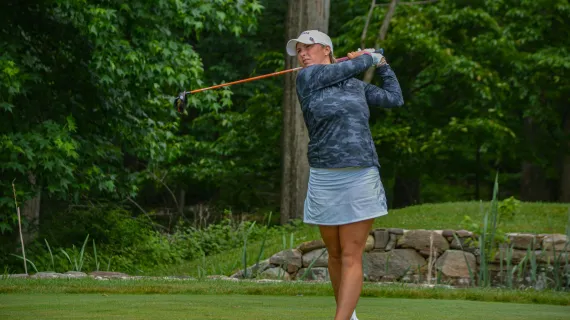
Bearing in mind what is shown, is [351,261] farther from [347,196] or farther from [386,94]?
[386,94]

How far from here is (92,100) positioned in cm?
1520

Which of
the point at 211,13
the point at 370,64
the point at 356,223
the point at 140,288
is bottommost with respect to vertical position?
the point at 140,288

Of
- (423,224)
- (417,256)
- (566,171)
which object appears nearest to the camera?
(417,256)

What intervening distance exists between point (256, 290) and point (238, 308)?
163 centimetres

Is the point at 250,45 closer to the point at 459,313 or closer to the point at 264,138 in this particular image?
the point at 264,138

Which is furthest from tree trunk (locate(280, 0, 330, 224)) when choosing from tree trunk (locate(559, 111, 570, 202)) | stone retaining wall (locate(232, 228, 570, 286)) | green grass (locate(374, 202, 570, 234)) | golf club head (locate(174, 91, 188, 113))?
golf club head (locate(174, 91, 188, 113))

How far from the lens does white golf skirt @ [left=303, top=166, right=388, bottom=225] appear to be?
555 cm

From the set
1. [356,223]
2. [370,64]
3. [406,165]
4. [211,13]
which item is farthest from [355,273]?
[406,165]

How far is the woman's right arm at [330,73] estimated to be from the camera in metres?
5.56

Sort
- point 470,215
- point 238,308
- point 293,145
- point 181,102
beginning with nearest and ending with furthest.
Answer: point 181,102 < point 238,308 < point 470,215 < point 293,145

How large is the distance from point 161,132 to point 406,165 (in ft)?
28.5

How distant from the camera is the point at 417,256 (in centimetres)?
1499

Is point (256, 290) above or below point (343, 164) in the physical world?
below

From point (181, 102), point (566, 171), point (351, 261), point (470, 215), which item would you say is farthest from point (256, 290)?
point (566, 171)
